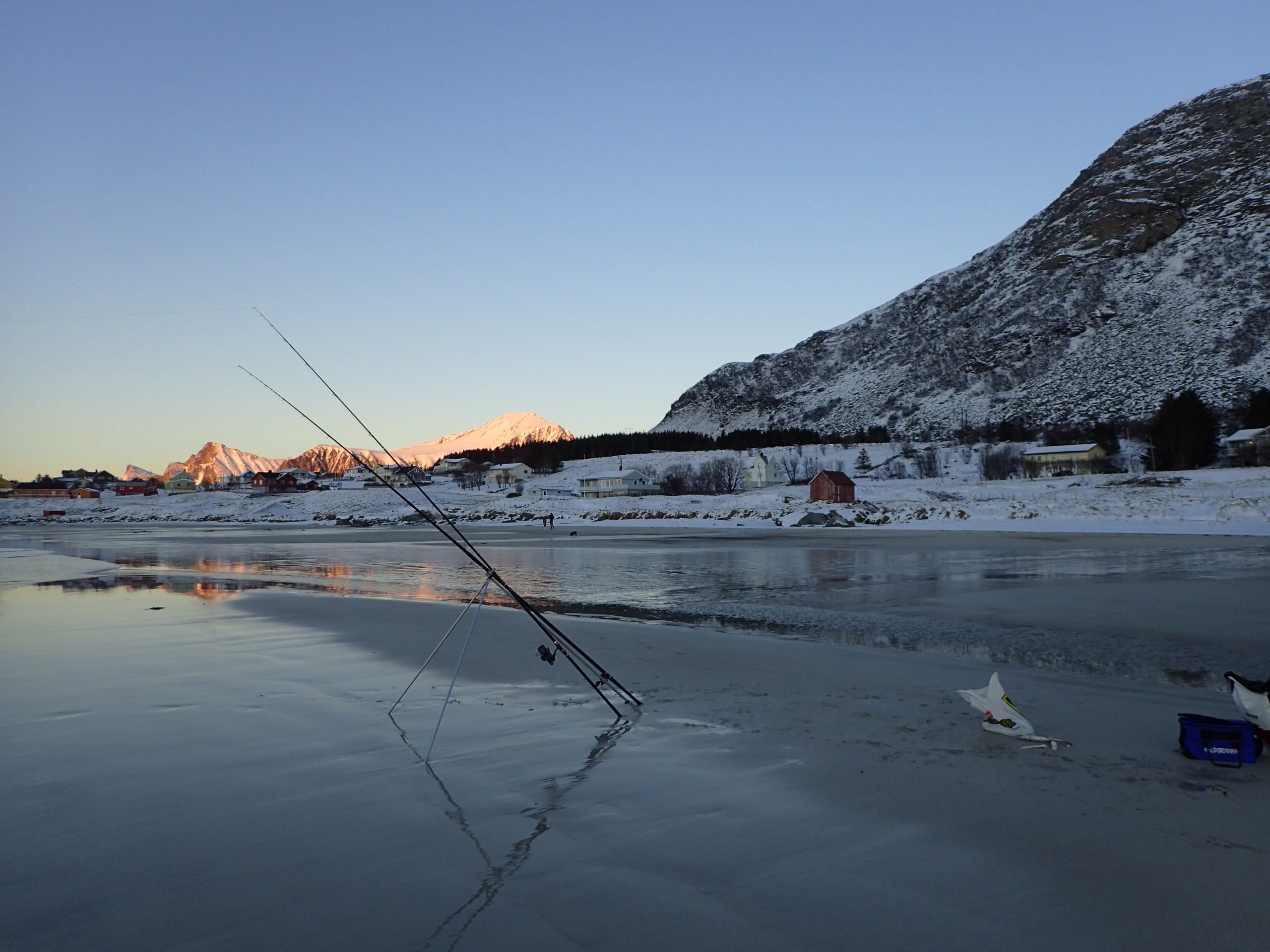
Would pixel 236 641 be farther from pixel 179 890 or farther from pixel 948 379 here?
pixel 948 379

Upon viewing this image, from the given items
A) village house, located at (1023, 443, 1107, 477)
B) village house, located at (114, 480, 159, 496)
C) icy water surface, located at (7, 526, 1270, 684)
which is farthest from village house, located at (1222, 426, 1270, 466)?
village house, located at (114, 480, 159, 496)

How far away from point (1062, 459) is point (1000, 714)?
10382cm

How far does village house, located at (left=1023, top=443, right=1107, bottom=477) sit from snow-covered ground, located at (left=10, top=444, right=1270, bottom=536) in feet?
21.1

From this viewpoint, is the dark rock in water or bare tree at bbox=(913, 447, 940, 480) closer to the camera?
the dark rock in water

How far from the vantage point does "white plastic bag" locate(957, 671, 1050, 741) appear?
A: 6355 mm

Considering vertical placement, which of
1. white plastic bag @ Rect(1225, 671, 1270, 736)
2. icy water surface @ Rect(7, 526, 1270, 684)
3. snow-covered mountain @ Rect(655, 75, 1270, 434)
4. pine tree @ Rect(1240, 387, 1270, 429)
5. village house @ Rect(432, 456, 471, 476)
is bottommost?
icy water surface @ Rect(7, 526, 1270, 684)

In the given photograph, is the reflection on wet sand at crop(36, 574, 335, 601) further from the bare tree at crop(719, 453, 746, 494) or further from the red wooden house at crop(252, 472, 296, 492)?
the red wooden house at crop(252, 472, 296, 492)

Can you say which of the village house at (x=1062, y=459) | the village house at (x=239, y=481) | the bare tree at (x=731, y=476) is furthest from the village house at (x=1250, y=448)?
the village house at (x=239, y=481)

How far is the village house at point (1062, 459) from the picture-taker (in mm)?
94312

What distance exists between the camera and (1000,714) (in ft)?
21.4

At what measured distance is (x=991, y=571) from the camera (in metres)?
20.2

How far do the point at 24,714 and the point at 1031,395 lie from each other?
170133mm

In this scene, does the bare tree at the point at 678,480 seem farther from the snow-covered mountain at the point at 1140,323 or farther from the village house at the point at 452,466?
the snow-covered mountain at the point at 1140,323

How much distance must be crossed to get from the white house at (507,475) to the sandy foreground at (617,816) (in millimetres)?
127398
